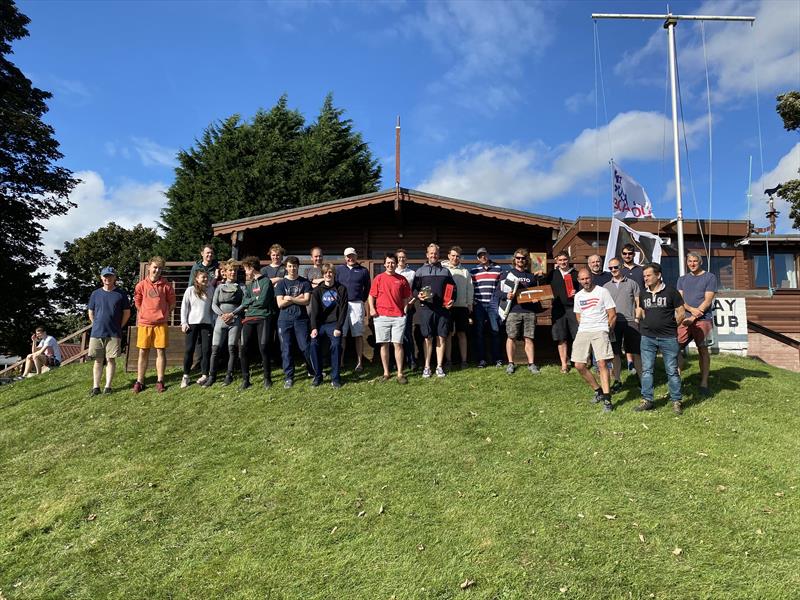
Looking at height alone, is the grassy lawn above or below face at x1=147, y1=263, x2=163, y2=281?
below

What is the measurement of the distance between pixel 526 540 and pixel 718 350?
9.18m

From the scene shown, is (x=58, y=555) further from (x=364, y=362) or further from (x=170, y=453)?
(x=364, y=362)

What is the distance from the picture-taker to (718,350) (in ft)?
34.0

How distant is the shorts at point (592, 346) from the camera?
5984mm

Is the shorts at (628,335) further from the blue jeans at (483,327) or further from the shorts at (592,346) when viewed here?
the blue jeans at (483,327)

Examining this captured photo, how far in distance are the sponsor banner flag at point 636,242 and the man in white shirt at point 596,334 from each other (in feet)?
11.0

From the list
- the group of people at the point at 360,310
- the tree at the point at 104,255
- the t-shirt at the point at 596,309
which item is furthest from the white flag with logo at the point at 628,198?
the tree at the point at 104,255

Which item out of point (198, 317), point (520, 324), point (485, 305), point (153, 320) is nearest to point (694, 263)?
point (520, 324)

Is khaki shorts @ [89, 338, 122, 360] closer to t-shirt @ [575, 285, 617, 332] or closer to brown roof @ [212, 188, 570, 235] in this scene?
brown roof @ [212, 188, 570, 235]

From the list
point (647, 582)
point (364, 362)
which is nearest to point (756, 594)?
point (647, 582)

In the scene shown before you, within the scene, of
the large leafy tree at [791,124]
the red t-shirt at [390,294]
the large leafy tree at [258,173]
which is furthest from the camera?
the large leafy tree at [258,173]

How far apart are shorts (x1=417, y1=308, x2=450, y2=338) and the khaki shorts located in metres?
4.76

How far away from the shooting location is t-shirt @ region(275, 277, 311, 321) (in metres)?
7.08

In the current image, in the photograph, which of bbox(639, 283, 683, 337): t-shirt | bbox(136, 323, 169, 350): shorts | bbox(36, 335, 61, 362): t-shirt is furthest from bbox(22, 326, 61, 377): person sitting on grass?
bbox(639, 283, 683, 337): t-shirt
